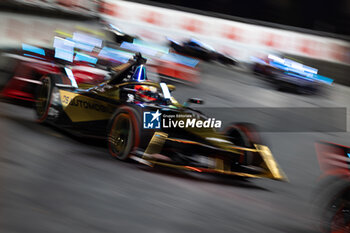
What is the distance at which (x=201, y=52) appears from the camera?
1731cm

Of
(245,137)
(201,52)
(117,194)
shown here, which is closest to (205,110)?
(245,137)

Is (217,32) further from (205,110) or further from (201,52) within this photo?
(205,110)

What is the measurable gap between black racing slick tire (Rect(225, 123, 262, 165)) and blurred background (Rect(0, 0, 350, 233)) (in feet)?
1.01

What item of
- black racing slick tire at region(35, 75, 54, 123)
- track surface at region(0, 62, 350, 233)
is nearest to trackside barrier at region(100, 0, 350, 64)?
track surface at region(0, 62, 350, 233)

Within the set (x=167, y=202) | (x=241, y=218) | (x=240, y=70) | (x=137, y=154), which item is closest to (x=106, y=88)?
(x=137, y=154)

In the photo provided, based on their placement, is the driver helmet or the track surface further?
the driver helmet

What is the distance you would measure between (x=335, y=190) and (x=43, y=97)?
5.00 meters

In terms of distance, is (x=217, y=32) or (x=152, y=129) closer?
(x=152, y=129)

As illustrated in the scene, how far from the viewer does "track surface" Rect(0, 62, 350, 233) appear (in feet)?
15.5

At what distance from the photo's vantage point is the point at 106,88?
24.7 ft

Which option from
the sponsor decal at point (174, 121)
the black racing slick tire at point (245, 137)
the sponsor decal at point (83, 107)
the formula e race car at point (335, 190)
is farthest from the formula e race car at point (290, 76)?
the formula e race car at point (335, 190)

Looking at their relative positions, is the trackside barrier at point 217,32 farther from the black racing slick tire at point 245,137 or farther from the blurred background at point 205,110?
the black racing slick tire at point 245,137

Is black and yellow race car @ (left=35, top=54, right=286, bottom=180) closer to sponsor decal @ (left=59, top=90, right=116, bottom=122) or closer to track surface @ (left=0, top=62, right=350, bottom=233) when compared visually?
sponsor decal @ (left=59, top=90, right=116, bottom=122)

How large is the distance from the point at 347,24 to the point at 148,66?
7.58 m
